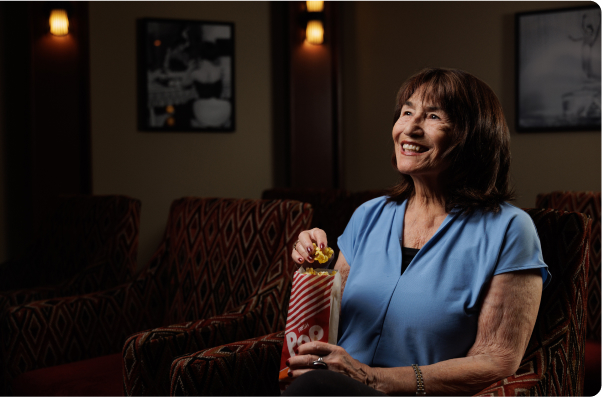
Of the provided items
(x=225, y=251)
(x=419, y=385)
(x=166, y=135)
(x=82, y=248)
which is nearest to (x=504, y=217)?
(x=419, y=385)

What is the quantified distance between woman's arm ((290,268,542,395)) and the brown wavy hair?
22 cm

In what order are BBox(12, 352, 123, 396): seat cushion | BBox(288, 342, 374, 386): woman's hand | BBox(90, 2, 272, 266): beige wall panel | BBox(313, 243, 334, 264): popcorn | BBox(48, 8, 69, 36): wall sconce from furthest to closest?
BBox(90, 2, 272, 266): beige wall panel, BBox(48, 8, 69, 36): wall sconce, BBox(12, 352, 123, 396): seat cushion, BBox(313, 243, 334, 264): popcorn, BBox(288, 342, 374, 386): woman's hand

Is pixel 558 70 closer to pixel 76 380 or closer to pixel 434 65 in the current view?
pixel 434 65

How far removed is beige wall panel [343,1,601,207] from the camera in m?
3.91

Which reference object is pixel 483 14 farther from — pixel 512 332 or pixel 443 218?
pixel 512 332

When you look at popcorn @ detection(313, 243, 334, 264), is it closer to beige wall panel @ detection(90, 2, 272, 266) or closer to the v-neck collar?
the v-neck collar

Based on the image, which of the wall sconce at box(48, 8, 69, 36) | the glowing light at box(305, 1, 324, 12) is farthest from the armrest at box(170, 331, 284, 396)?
the glowing light at box(305, 1, 324, 12)

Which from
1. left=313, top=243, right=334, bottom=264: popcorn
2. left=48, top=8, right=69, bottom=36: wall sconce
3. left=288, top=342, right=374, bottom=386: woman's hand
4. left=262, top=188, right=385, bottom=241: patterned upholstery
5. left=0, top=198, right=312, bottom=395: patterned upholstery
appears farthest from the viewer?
left=48, top=8, right=69, bottom=36: wall sconce

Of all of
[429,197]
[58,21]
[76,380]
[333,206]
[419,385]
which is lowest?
[76,380]

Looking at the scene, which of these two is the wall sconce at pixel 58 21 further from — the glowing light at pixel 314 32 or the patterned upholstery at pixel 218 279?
the patterned upholstery at pixel 218 279

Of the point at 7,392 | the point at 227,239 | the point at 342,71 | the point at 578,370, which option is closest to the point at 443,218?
the point at 578,370

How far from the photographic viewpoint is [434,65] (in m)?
4.40

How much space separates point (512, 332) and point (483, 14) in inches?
136

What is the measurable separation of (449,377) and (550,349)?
300mm
